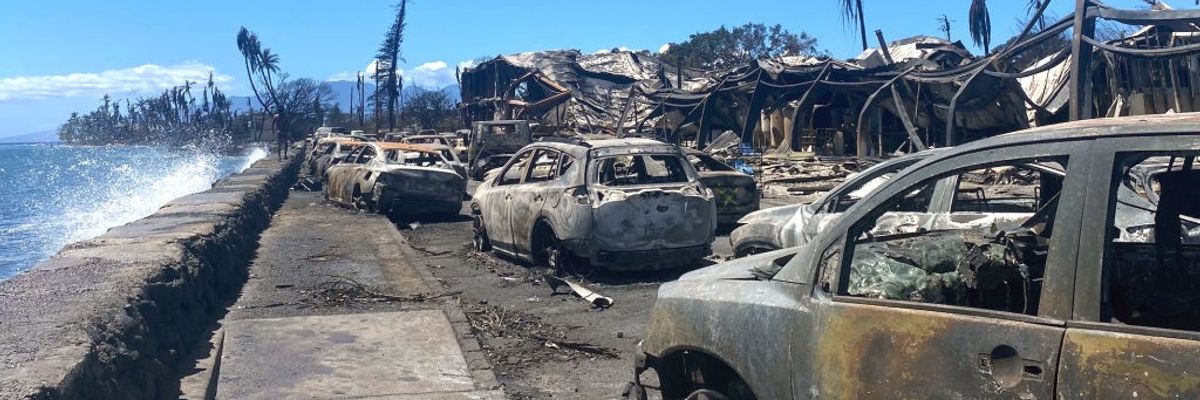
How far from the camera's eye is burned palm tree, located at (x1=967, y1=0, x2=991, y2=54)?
5027 centimetres

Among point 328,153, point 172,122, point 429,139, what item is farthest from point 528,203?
point 172,122

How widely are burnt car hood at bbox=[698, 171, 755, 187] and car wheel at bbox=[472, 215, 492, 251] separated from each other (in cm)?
314

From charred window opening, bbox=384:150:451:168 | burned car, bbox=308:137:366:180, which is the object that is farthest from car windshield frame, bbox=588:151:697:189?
burned car, bbox=308:137:366:180

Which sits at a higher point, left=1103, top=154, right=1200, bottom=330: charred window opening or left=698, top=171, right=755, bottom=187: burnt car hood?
left=1103, top=154, right=1200, bottom=330: charred window opening

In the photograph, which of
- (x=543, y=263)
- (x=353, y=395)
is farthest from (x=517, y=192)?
(x=353, y=395)

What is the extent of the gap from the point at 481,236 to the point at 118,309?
269 inches

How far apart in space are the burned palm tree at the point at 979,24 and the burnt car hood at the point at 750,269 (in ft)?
162

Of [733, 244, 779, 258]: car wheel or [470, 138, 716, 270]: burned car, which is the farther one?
[470, 138, 716, 270]: burned car

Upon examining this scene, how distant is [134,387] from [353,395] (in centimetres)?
134

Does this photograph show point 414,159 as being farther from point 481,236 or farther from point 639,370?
point 639,370

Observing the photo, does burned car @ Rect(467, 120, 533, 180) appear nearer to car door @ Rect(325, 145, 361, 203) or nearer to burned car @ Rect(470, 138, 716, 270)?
car door @ Rect(325, 145, 361, 203)

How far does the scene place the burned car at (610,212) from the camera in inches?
383

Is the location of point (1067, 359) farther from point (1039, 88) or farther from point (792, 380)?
point (1039, 88)

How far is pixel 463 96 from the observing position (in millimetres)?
55344
